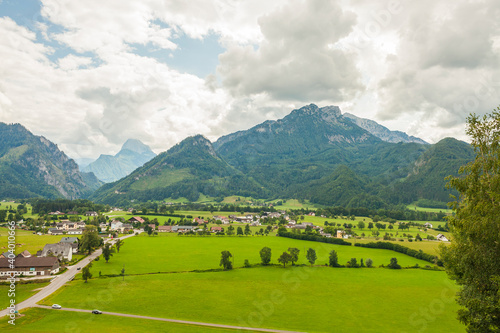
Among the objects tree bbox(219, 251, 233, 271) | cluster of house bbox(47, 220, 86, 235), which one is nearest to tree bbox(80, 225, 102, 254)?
tree bbox(219, 251, 233, 271)

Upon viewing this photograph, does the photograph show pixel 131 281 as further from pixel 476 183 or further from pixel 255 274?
pixel 476 183

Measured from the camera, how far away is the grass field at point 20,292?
48.3m

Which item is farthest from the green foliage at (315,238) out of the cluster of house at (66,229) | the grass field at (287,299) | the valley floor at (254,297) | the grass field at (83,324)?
the cluster of house at (66,229)

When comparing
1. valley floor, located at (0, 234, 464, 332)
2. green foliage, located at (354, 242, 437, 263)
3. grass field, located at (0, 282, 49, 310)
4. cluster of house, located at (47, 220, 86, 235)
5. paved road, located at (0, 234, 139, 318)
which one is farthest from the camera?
cluster of house, located at (47, 220, 86, 235)

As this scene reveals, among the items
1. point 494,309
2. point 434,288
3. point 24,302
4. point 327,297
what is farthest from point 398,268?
point 24,302

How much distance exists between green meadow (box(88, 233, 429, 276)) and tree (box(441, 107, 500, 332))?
189 ft

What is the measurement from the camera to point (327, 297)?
176 feet

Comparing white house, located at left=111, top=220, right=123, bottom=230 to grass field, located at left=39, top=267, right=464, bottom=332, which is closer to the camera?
grass field, located at left=39, top=267, right=464, bottom=332

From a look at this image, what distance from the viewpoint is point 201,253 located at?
89.1m

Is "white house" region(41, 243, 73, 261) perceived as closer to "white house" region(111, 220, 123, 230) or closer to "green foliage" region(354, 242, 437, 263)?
"white house" region(111, 220, 123, 230)

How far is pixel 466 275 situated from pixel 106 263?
250 ft

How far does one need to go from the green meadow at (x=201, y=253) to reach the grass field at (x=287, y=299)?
898 centimetres

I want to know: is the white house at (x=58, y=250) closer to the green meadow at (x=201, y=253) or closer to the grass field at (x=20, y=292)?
the green meadow at (x=201, y=253)

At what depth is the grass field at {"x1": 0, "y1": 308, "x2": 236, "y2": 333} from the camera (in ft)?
124
